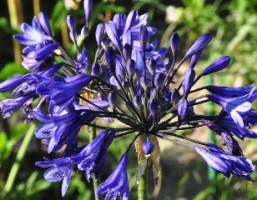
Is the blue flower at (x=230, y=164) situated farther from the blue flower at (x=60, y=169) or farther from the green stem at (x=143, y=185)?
the blue flower at (x=60, y=169)

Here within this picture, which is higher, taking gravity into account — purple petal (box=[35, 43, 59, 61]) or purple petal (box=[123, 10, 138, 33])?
purple petal (box=[123, 10, 138, 33])

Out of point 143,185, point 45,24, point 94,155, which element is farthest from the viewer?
point 45,24

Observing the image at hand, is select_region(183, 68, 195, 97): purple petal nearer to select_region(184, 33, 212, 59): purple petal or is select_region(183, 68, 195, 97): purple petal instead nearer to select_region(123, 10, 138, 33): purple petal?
select_region(184, 33, 212, 59): purple petal

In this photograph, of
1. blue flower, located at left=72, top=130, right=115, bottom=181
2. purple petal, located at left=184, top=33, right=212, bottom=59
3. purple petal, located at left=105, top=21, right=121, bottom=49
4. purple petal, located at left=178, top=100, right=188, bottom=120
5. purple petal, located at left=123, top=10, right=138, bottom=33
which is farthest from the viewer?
purple petal, located at left=123, top=10, right=138, bottom=33

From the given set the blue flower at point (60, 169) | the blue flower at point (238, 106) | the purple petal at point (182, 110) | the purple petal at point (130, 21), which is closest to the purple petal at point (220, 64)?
the blue flower at point (238, 106)

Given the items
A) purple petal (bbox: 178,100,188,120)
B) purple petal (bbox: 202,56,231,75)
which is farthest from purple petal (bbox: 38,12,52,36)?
purple petal (bbox: 178,100,188,120)

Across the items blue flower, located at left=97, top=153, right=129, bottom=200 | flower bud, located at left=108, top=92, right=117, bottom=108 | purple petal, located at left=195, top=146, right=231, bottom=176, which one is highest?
flower bud, located at left=108, top=92, right=117, bottom=108

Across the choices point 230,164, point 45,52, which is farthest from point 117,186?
point 45,52

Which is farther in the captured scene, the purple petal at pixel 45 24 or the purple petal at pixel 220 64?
the purple petal at pixel 45 24

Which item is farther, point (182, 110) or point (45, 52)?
point (45, 52)

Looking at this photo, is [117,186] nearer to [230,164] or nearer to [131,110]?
[131,110]

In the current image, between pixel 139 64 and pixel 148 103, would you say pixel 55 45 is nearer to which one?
pixel 139 64
